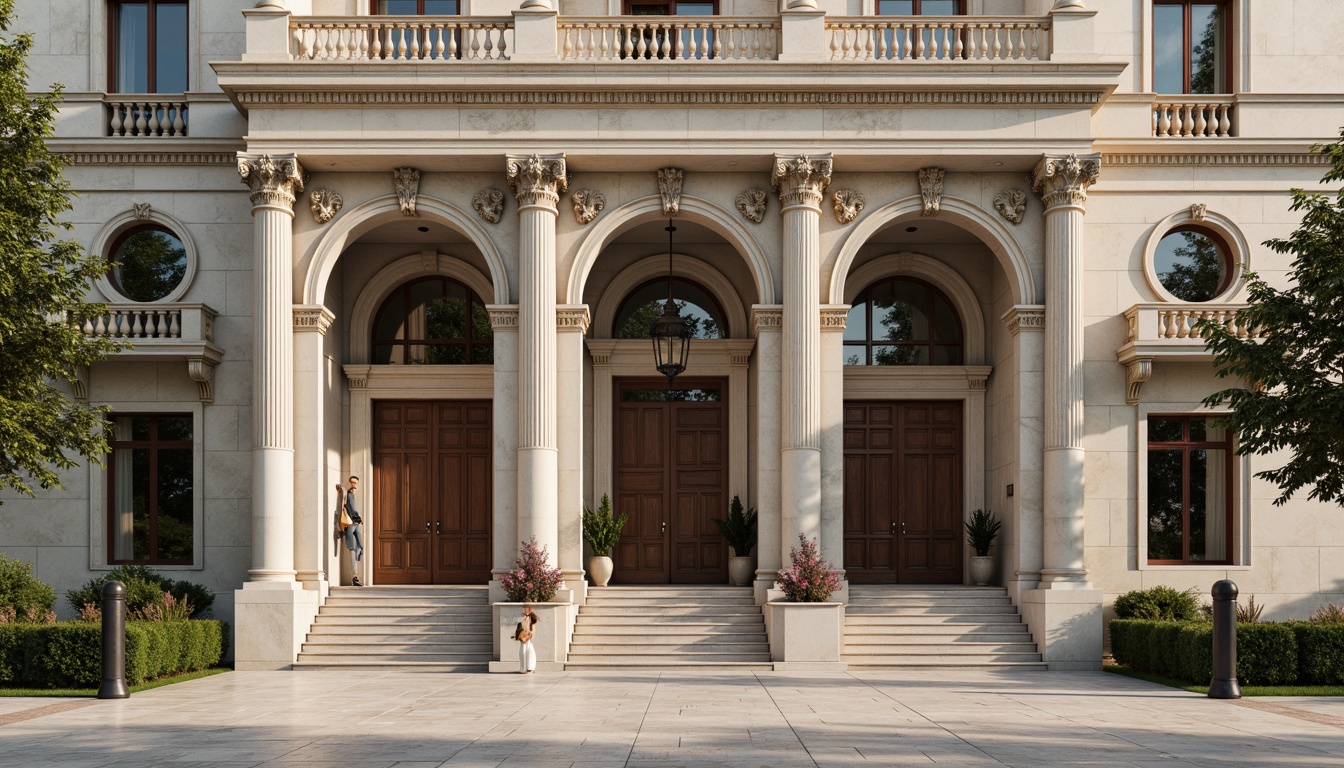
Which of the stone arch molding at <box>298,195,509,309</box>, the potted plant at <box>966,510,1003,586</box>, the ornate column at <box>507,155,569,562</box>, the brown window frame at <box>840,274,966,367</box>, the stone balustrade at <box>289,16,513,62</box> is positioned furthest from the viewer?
Result: the brown window frame at <box>840,274,966,367</box>

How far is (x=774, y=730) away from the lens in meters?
13.9

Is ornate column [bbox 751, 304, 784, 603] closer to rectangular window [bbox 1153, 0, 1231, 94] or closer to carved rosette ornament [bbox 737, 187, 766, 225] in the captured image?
carved rosette ornament [bbox 737, 187, 766, 225]

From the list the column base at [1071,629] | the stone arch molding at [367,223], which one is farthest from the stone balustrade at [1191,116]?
the stone arch molding at [367,223]

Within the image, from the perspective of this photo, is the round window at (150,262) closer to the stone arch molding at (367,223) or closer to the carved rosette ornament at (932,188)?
the stone arch molding at (367,223)

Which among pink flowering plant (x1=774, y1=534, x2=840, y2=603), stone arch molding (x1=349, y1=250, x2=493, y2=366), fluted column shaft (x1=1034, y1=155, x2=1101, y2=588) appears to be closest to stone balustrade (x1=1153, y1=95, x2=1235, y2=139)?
fluted column shaft (x1=1034, y1=155, x2=1101, y2=588)

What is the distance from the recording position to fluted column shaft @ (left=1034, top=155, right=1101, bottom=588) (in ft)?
74.6

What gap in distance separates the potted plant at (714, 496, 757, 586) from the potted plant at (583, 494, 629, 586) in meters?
2.20

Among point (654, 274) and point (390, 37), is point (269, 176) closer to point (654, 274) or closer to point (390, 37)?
point (390, 37)

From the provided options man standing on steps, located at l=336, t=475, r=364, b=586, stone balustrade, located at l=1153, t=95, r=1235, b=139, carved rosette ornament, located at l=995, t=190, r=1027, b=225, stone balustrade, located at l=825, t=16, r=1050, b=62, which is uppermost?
stone balustrade, located at l=825, t=16, r=1050, b=62

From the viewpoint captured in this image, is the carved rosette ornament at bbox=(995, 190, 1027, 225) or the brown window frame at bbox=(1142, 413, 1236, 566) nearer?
the carved rosette ornament at bbox=(995, 190, 1027, 225)

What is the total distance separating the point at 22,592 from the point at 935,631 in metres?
16.2

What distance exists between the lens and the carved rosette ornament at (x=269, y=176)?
2289 centimetres

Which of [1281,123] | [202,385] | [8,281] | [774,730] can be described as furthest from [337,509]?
[1281,123]

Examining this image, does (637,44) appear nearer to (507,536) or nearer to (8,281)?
(507,536)
